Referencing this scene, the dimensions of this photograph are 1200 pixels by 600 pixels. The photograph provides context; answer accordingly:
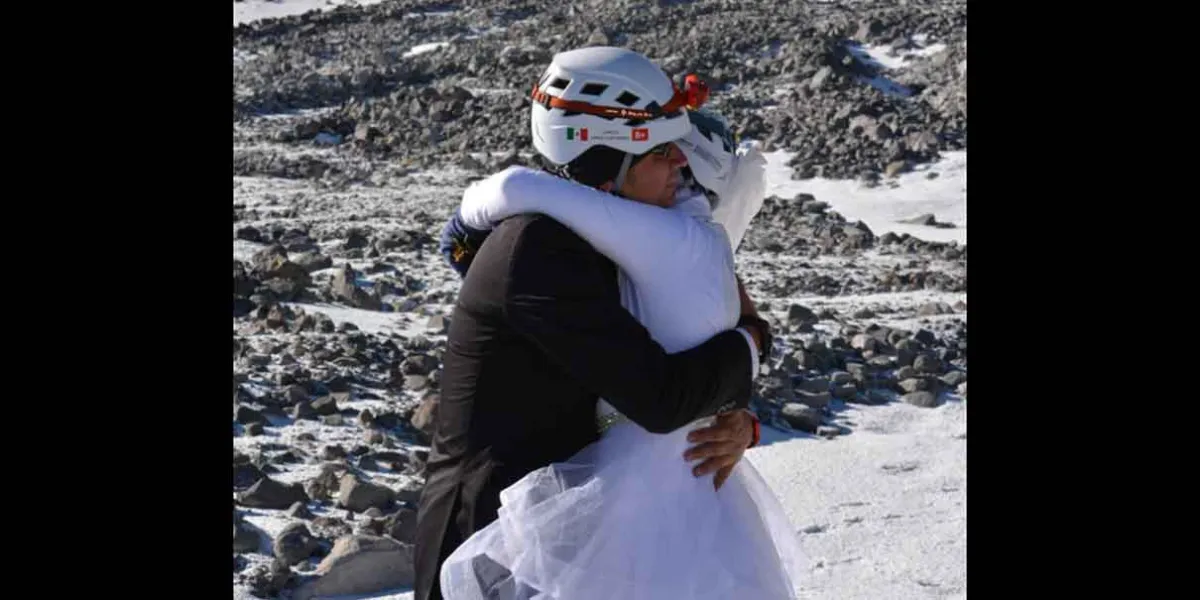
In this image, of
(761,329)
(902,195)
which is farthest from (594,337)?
(902,195)

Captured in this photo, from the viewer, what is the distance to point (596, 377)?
9.07 feet

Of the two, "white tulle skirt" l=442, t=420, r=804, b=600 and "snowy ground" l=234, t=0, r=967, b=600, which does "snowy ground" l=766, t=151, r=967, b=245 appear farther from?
"white tulle skirt" l=442, t=420, r=804, b=600

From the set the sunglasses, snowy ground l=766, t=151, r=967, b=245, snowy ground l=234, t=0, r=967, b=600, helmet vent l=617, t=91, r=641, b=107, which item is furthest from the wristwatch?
snowy ground l=766, t=151, r=967, b=245

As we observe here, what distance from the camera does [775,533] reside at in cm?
323

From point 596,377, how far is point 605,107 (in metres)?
0.46

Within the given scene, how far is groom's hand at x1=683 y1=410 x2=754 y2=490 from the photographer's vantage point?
299 cm

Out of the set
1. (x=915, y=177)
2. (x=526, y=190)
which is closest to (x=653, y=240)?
(x=526, y=190)

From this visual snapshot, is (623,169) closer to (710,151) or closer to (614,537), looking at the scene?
(710,151)

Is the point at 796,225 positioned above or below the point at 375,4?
above

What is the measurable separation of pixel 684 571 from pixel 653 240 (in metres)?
0.54

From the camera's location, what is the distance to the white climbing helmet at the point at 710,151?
312cm

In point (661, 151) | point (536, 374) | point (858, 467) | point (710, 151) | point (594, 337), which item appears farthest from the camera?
point (858, 467)
